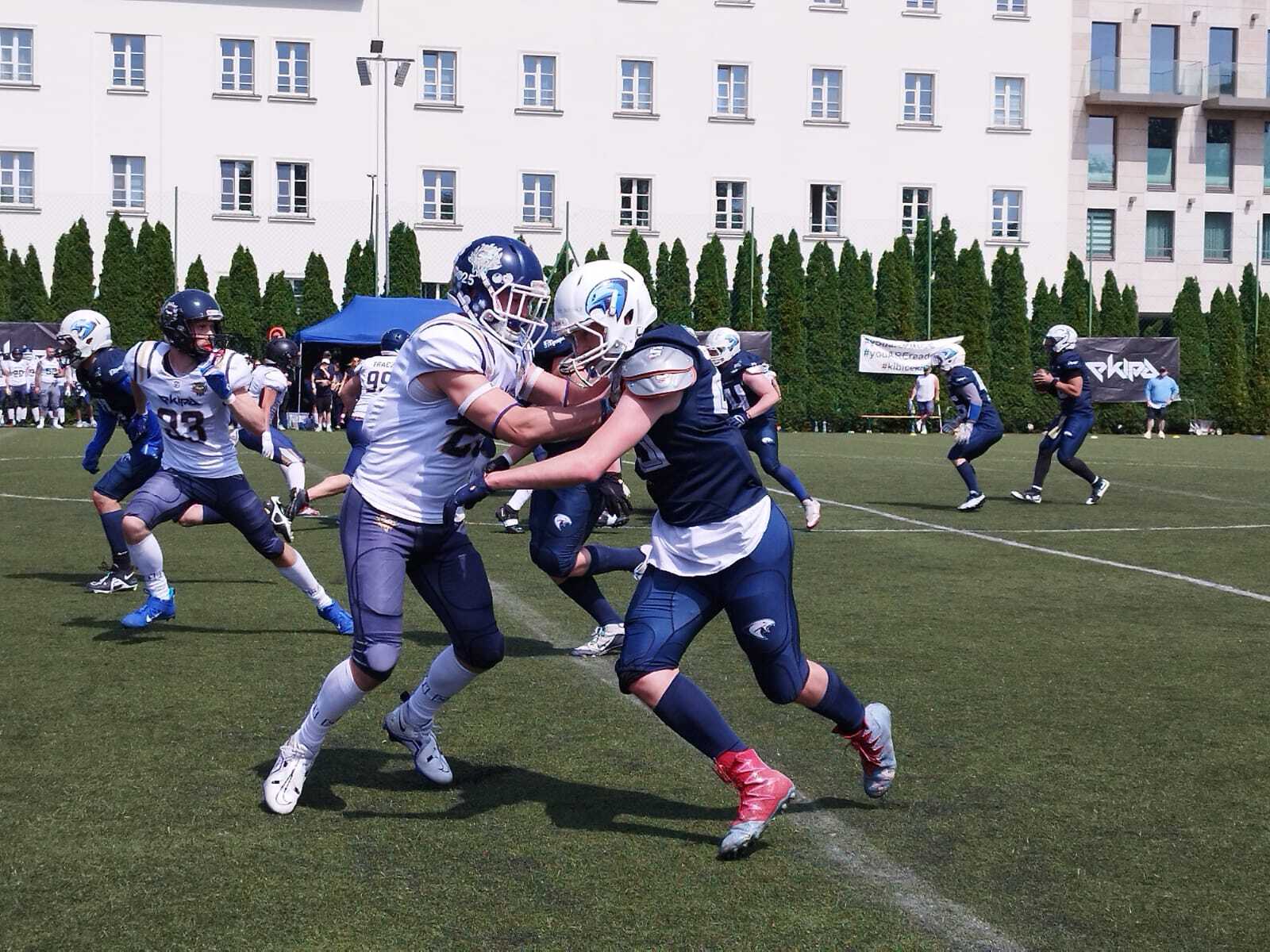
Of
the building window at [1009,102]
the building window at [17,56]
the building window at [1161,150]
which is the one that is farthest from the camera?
the building window at [1161,150]

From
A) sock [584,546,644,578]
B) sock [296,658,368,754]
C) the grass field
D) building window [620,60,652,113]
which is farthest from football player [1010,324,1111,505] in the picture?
building window [620,60,652,113]

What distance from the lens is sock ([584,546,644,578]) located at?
8.53m

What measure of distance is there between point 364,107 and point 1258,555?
1442 inches

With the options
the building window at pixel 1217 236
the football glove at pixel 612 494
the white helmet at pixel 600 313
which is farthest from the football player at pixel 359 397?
the building window at pixel 1217 236

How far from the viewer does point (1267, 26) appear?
54.6 m

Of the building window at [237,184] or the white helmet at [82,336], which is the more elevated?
the building window at [237,184]

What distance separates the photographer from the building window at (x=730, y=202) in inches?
1848

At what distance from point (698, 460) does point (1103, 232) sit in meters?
51.0

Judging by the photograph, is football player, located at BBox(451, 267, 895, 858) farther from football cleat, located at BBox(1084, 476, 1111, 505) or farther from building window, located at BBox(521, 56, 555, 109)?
building window, located at BBox(521, 56, 555, 109)

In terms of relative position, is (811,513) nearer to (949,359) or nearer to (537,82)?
(949,359)

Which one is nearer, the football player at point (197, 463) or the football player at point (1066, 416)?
the football player at point (197, 463)

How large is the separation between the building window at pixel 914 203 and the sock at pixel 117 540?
40364 mm

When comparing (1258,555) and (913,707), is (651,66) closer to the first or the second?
(1258,555)

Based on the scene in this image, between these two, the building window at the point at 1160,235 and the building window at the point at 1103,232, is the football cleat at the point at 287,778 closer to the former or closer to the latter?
the building window at the point at 1103,232
